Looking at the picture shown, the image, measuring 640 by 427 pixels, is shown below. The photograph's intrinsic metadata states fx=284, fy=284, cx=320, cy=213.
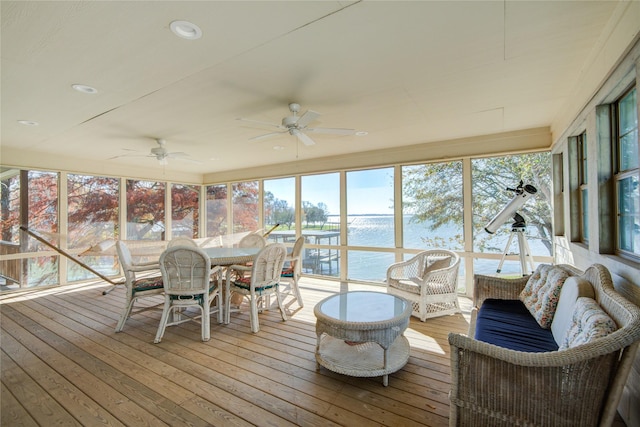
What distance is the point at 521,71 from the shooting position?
2.38 meters

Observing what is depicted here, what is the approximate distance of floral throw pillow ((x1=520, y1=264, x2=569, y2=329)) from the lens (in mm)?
2107

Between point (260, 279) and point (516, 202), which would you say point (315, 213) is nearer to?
point (260, 279)

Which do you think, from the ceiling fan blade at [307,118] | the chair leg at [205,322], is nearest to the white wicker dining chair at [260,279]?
the chair leg at [205,322]

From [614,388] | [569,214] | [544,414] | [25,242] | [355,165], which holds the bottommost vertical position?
[544,414]

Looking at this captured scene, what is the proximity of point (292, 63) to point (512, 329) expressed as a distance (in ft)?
8.54

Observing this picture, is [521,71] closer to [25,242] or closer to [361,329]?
[361,329]

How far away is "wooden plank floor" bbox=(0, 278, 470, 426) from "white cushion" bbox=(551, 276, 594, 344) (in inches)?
33.7

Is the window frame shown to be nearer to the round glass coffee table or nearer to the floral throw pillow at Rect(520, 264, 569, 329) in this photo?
the floral throw pillow at Rect(520, 264, 569, 329)

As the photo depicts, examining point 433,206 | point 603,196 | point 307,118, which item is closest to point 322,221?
point 433,206

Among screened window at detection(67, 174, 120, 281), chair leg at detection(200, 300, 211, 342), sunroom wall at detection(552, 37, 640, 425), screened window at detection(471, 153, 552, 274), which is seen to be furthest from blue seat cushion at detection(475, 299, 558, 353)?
screened window at detection(67, 174, 120, 281)

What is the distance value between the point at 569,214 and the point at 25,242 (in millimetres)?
8060

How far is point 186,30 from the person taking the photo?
1.81 metres

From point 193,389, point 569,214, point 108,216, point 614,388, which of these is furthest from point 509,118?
point 108,216

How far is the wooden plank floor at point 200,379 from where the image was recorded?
1.85 m
